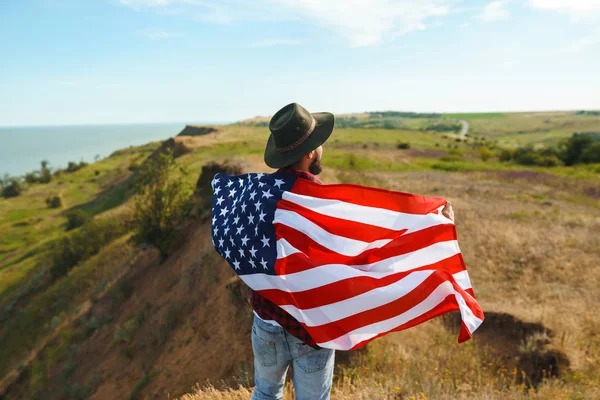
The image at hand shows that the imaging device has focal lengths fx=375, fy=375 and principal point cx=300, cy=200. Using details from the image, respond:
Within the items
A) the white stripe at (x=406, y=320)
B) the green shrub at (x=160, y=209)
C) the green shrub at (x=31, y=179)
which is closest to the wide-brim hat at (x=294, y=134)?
the white stripe at (x=406, y=320)

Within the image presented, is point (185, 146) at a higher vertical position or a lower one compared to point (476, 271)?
higher

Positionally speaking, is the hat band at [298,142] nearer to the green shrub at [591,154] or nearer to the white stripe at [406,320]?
the white stripe at [406,320]

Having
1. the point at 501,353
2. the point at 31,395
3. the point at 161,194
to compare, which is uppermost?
the point at 161,194

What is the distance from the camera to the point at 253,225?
3.10m


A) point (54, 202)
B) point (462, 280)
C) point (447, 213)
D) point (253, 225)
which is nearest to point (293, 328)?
point (253, 225)

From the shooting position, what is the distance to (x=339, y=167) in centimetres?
2720

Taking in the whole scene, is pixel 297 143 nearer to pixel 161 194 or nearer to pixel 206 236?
pixel 206 236

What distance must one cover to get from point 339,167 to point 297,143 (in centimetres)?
2459

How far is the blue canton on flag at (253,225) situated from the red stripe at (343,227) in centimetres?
14

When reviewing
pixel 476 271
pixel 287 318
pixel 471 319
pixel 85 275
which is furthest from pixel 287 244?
pixel 85 275

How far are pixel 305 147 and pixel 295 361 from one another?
170 centimetres

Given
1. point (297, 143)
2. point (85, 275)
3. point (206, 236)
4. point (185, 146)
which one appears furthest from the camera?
point (185, 146)

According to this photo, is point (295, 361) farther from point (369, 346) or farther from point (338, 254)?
point (369, 346)

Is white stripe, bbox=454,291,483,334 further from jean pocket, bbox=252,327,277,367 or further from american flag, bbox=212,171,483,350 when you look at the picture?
jean pocket, bbox=252,327,277,367
